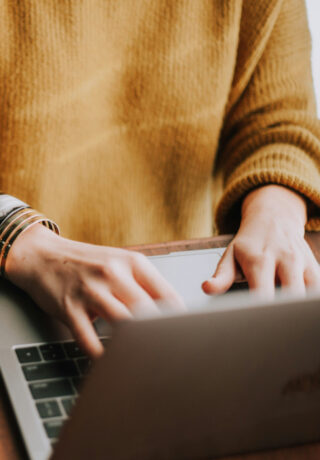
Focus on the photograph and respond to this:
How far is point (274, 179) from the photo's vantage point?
0.60 metres

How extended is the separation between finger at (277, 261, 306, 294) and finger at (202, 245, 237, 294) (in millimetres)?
44

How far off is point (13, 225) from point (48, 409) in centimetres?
22

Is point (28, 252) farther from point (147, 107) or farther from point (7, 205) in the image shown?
point (147, 107)

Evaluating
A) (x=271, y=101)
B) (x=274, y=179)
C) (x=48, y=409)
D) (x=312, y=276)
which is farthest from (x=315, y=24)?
(x=48, y=409)

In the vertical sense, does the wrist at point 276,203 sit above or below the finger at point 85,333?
above

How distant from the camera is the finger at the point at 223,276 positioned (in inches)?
17.0

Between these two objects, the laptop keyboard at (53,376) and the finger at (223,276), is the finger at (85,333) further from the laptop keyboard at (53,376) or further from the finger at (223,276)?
the finger at (223,276)

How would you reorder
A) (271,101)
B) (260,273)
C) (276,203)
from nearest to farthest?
1. (260,273)
2. (276,203)
3. (271,101)

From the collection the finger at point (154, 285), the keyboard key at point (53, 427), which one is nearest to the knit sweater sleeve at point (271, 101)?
the finger at point (154, 285)

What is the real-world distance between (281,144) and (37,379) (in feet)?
1.58

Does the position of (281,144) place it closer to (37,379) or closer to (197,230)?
(197,230)

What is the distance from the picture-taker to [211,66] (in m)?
0.72

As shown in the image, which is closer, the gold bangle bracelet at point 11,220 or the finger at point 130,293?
the finger at point 130,293

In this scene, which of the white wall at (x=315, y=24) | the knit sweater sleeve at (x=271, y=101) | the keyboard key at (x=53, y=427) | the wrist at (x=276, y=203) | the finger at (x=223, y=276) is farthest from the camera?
the white wall at (x=315, y=24)
